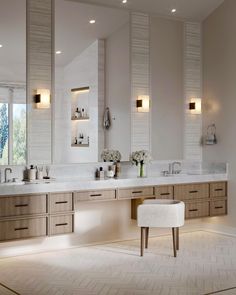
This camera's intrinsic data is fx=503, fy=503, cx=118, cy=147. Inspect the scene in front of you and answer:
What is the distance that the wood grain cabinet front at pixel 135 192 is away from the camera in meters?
5.96

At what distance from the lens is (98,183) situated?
5781 mm

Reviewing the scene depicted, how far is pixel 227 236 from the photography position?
6.72m

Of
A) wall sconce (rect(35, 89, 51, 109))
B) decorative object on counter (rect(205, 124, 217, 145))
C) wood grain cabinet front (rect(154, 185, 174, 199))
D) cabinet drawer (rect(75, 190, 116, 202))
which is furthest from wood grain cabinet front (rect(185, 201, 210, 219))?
wall sconce (rect(35, 89, 51, 109))

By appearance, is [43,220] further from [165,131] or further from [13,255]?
[165,131]

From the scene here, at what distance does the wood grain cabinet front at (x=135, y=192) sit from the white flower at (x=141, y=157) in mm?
353

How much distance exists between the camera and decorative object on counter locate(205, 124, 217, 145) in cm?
701

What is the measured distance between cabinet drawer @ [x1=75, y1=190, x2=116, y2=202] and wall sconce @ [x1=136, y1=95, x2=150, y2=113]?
131 cm

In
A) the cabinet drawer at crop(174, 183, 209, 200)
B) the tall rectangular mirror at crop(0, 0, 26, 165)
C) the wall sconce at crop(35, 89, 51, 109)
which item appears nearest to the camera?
the tall rectangular mirror at crop(0, 0, 26, 165)

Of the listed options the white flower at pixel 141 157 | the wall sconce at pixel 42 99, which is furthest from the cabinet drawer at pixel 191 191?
the wall sconce at pixel 42 99

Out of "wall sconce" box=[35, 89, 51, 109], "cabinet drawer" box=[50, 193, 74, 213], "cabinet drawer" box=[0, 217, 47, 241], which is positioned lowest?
"cabinet drawer" box=[0, 217, 47, 241]

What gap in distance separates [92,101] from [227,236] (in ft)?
8.37

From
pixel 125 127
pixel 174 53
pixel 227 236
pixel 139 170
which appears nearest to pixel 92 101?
pixel 125 127

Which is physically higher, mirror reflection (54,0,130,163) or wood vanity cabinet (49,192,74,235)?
mirror reflection (54,0,130,163)

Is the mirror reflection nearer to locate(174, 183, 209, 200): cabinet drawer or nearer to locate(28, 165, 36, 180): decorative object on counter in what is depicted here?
locate(28, 165, 36, 180): decorative object on counter
